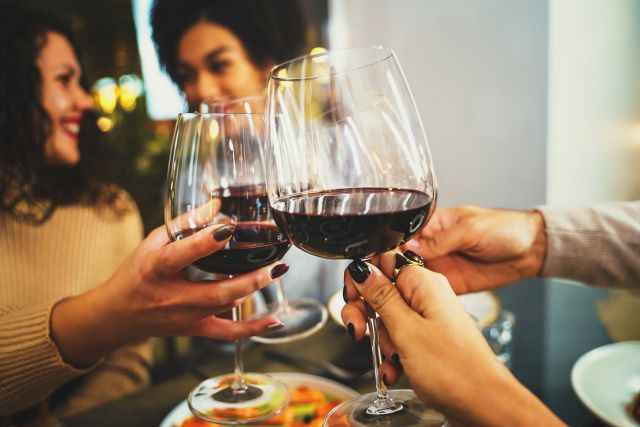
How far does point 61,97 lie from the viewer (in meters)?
1.63

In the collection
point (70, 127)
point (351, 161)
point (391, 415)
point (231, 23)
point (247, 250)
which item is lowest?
point (391, 415)

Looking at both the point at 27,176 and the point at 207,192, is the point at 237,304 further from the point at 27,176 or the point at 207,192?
the point at 27,176

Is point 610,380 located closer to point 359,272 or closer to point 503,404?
point 503,404

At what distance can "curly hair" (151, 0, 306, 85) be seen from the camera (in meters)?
1.92

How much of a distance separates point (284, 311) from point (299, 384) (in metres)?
0.38

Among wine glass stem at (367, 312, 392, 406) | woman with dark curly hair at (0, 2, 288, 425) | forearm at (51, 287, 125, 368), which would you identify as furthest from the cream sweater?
wine glass stem at (367, 312, 392, 406)

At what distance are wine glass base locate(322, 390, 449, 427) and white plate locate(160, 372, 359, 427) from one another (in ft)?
0.52

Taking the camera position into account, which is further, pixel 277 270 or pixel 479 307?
pixel 479 307

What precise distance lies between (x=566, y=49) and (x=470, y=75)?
52cm

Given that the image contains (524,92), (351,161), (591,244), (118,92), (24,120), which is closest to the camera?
(351,161)

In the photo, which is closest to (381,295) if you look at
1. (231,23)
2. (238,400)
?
(238,400)

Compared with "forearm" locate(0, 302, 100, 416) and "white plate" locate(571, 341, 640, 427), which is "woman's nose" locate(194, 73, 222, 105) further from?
Result: "white plate" locate(571, 341, 640, 427)

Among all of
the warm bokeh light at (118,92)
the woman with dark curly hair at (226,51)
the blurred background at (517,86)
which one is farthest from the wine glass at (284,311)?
the warm bokeh light at (118,92)

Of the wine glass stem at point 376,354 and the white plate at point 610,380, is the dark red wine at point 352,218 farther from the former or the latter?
the white plate at point 610,380
